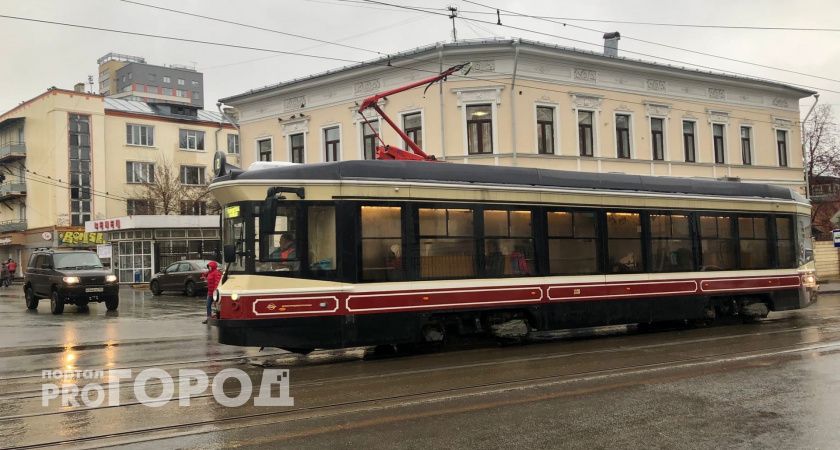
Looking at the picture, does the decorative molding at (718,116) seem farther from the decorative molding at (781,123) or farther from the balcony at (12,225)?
the balcony at (12,225)

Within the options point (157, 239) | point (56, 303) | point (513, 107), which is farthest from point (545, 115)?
point (157, 239)

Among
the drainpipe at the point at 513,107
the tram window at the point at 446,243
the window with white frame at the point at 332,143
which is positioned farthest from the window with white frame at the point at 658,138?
the tram window at the point at 446,243

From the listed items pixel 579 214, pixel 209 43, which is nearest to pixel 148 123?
pixel 209 43

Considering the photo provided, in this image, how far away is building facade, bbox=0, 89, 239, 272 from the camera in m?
51.2

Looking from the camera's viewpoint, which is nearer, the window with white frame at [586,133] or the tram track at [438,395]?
the tram track at [438,395]

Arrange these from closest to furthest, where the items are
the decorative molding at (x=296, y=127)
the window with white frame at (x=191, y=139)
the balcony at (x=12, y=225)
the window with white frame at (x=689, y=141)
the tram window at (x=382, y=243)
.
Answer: the tram window at (x=382, y=243) → the window with white frame at (x=689, y=141) → the decorative molding at (x=296, y=127) → the balcony at (x=12, y=225) → the window with white frame at (x=191, y=139)

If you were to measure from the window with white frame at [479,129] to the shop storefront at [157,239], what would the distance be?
20312mm

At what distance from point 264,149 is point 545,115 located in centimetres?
Answer: 1334

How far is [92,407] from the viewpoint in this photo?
24.8 feet

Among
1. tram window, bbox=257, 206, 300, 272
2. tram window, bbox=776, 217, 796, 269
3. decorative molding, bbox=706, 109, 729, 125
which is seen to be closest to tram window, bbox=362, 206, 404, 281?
tram window, bbox=257, 206, 300, 272

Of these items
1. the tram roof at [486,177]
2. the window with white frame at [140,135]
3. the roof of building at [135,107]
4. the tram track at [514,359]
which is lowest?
the tram track at [514,359]

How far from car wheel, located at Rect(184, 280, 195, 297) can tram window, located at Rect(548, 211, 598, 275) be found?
2109cm

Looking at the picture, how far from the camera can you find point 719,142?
103 feet

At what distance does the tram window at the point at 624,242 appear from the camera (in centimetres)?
1258
